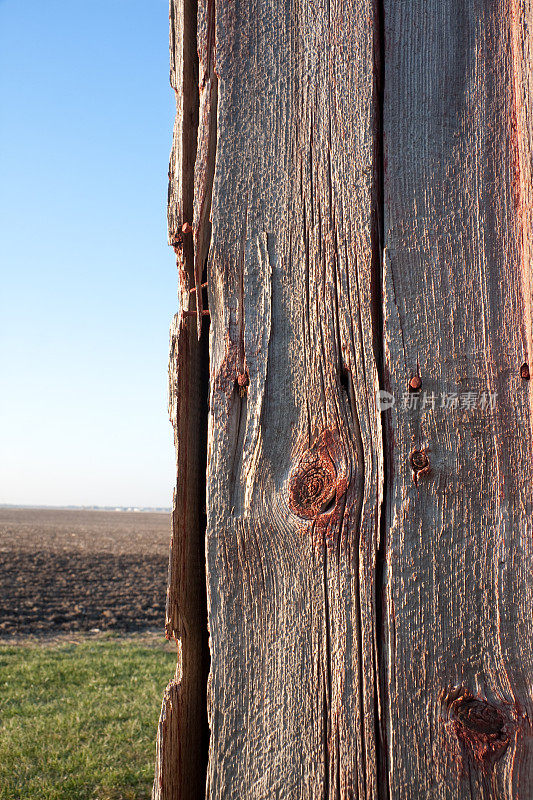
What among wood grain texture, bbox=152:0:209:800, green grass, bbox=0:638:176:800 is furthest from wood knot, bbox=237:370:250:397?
green grass, bbox=0:638:176:800

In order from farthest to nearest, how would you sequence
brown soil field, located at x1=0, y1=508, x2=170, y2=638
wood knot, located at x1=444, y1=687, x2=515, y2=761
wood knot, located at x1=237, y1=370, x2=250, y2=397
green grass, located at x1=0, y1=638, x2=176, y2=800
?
1. brown soil field, located at x1=0, y1=508, x2=170, y2=638
2. green grass, located at x1=0, y1=638, x2=176, y2=800
3. wood knot, located at x1=237, y1=370, x2=250, y2=397
4. wood knot, located at x1=444, y1=687, x2=515, y2=761

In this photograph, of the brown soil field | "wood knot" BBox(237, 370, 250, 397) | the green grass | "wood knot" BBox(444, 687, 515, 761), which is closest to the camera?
"wood knot" BBox(444, 687, 515, 761)

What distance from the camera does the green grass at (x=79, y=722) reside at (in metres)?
5.57

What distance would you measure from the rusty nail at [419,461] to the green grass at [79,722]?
228 inches

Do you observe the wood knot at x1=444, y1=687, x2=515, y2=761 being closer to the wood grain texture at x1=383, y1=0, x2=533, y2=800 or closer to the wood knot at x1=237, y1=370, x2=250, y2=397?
the wood grain texture at x1=383, y1=0, x2=533, y2=800

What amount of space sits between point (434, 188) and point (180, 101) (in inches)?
20.4

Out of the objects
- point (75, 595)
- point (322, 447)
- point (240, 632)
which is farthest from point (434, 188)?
point (75, 595)

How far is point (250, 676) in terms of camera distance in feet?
3.06

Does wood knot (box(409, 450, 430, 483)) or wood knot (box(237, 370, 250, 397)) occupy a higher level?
wood knot (box(237, 370, 250, 397))

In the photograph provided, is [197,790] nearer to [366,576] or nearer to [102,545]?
[366,576]

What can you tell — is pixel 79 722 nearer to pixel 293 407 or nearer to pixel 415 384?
pixel 293 407

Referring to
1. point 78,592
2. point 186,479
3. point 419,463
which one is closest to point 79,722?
point 186,479

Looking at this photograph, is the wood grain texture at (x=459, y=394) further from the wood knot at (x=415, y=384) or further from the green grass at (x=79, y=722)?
the green grass at (x=79, y=722)

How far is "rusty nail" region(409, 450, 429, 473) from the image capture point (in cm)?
92
